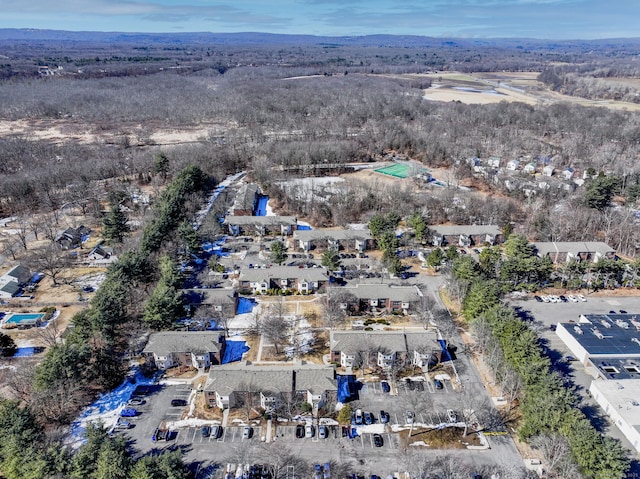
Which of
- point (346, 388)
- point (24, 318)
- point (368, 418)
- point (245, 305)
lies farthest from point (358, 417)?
point (24, 318)

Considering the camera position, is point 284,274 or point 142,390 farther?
point 284,274

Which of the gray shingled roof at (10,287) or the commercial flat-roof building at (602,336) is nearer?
the commercial flat-roof building at (602,336)

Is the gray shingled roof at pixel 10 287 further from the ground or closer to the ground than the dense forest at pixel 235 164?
closer to the ground

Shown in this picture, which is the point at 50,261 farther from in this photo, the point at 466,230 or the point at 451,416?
the point at 466,230

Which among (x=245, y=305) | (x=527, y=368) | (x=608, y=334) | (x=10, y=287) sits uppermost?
(x=527, y=368)

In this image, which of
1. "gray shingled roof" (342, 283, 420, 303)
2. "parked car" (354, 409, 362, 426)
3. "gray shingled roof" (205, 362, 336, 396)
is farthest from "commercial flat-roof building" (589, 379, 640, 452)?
"gray shingled roof" (205, 362, 336, 396)

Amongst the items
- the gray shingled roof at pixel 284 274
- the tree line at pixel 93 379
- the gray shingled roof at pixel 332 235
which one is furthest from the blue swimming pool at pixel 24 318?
the gray shingled roof at pixel 332 235

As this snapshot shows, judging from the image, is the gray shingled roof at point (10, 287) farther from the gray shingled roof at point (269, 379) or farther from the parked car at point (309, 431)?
the parked car at point (309, 431)
